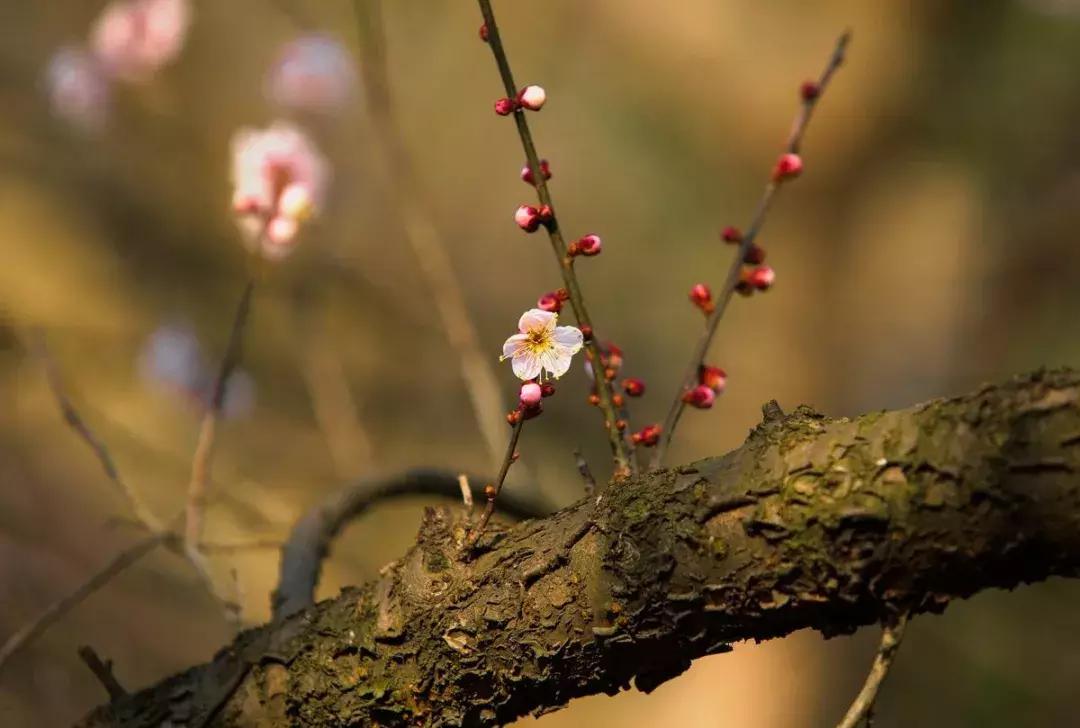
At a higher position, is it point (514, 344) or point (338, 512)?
point (338, 512)

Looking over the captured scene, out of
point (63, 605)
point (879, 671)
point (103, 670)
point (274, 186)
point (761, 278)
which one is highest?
point (274, 186)

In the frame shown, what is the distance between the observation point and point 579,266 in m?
3.29

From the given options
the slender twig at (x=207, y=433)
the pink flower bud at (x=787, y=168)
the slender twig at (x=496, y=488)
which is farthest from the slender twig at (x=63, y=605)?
the pink flower bud at (x=787, y=168)

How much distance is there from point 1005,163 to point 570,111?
5.50ft

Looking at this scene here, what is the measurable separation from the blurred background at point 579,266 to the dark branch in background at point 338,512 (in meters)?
1.28

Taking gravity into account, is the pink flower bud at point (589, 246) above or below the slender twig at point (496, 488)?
above

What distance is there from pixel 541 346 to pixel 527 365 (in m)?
0.02

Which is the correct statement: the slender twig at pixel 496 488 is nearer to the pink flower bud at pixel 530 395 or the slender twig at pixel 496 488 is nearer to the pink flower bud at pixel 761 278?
the pink flower bud at pixel 530 395

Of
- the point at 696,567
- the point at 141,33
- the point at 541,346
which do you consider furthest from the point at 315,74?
the point at 696,567

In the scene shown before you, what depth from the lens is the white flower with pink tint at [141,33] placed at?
2158 millimetres

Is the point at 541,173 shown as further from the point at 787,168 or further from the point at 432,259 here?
the point at 432,259

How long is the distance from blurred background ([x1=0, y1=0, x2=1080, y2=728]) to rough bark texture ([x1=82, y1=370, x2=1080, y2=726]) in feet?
5.76

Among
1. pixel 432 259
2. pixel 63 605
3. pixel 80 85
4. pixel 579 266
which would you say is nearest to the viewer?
pixel 63 605

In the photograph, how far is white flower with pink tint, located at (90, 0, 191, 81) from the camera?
7.08 ft
